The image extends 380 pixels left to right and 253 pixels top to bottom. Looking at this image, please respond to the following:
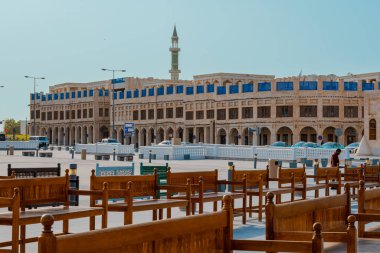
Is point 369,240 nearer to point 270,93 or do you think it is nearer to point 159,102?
point 270,93

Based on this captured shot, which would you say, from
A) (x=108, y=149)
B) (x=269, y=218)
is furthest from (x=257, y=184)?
(x=108, y=149)

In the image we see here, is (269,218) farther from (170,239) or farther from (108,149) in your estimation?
(108,149)

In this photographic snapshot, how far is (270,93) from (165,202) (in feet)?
243

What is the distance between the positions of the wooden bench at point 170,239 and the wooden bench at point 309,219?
1.73 ft

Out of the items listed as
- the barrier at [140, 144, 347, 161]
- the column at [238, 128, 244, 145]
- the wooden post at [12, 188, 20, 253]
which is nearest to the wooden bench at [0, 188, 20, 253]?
the wooden post at [12, 188, 20, 253]

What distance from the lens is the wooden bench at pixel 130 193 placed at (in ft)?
33.1

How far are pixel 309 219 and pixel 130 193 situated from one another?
358cm

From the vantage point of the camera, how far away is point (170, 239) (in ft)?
15.7

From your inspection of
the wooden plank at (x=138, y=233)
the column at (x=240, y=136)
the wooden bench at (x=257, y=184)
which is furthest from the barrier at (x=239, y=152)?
the wooden plank at (x=138, y=233)

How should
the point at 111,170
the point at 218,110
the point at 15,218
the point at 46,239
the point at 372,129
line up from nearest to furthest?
1. the point at 46,239
2. the point at 15,218
3. the point at 111,170
4. the point at 372,129
5. the point at 218,110

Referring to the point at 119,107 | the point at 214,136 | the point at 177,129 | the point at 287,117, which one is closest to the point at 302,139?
the point at 287,117

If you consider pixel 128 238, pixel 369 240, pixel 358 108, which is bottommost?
pixel 369 240

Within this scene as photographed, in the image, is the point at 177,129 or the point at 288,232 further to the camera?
the point at 177,129

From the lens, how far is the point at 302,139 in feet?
273
